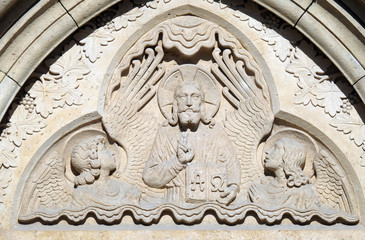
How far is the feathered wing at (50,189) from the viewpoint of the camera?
5.26 meters

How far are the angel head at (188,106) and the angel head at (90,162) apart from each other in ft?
1.80

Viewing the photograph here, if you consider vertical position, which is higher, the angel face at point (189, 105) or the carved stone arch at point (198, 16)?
the carved stone arch at point (198, 16)

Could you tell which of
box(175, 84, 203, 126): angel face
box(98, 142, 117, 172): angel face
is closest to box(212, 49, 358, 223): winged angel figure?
box(175, 84, 203, 126): angel face

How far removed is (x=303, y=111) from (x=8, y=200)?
7.04ft

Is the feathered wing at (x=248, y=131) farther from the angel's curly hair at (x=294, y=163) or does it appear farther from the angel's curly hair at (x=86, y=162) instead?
the angel's curly hair at (x=86, y=162)

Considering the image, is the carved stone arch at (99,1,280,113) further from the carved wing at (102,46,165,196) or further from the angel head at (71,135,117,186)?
the angel head at (71,135,117,186)

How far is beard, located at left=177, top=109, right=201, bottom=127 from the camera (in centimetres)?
534

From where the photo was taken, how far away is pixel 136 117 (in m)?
5.45

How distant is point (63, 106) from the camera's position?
5309mm

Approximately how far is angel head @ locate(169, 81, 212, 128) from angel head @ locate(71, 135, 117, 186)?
55 centimetres

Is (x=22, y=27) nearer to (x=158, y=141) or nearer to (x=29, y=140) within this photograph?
(x=29, y=140)

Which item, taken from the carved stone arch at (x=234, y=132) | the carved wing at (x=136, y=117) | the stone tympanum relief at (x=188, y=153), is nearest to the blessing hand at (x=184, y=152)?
the stone tympanum relief at (x=188, y=153)

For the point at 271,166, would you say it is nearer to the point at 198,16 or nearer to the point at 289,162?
the point at 289,162

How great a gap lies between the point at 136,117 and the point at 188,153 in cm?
48
